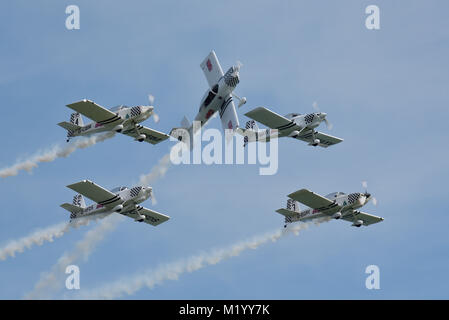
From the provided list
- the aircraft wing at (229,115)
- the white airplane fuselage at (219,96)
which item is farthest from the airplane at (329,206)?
the white airplane fuselage at (219,96)

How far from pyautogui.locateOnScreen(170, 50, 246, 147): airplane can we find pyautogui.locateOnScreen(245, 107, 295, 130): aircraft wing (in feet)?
4.63

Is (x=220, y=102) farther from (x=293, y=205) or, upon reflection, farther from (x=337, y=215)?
(x=337, y=215)

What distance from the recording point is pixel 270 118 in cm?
8062

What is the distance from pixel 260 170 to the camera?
3000 inches

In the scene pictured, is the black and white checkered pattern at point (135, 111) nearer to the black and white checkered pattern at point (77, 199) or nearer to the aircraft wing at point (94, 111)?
the aircraft wing at point (94, 111)

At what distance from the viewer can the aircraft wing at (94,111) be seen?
76438 millimetres

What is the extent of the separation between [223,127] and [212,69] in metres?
5.94

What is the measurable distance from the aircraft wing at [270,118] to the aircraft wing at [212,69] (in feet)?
20.8

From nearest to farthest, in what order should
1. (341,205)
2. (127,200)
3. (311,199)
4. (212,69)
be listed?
1. (127,200)
2. (311,199)
3. (341,205)
4. (212,69)

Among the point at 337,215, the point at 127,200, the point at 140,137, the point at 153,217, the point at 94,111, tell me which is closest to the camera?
the point at 127,200

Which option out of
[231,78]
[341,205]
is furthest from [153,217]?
[341,205]
